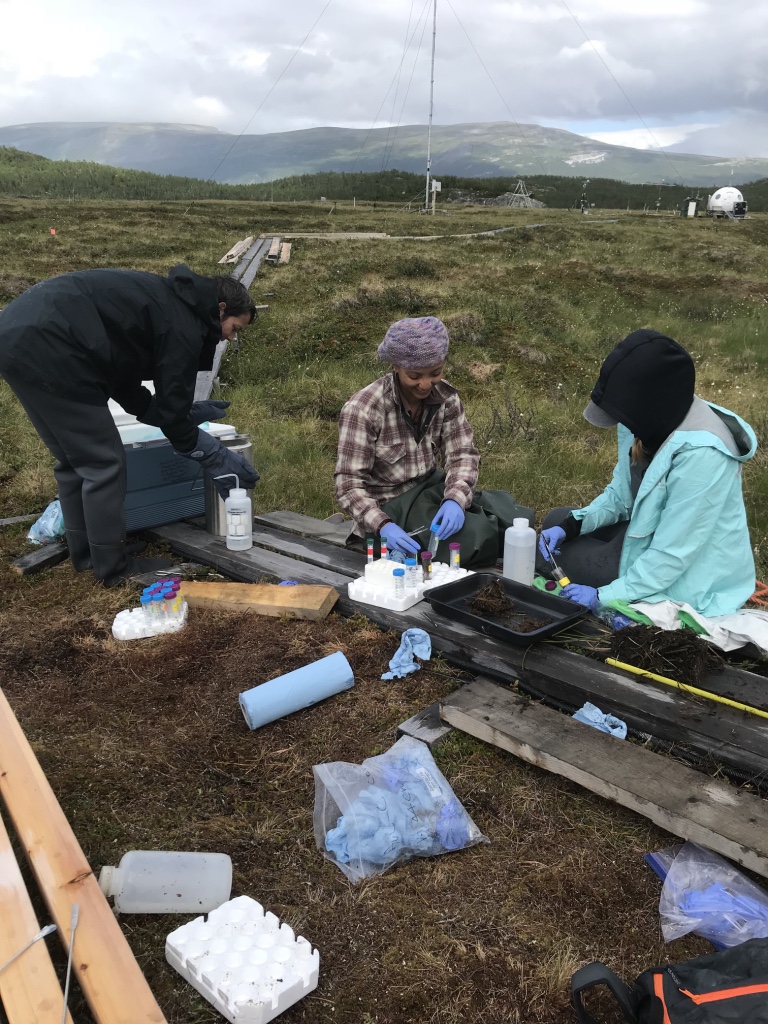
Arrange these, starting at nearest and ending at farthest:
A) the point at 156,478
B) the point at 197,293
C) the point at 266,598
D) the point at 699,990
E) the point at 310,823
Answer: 1. the point at 699,990
2. the point at 310,823
3. the point at 266,598
4. the point at 197,293
5. the point at 156,478

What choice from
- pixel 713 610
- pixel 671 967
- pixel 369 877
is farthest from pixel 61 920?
pixel 713 610

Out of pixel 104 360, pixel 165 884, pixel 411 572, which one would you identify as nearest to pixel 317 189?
pixel 104 360

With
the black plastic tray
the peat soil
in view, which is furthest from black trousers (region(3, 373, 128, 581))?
the black plastic tray

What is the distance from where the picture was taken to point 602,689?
2.84 meters

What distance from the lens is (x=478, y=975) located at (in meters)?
1.87

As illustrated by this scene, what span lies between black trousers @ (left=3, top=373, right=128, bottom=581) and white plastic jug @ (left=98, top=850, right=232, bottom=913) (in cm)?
220

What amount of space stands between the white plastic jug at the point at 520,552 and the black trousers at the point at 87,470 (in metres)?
2.05

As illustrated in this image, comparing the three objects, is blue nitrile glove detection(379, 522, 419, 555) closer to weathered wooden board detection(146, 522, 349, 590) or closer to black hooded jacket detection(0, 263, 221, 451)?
weathered wooden board detection(146, 522, 349, 590)

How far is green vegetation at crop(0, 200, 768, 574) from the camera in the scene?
6121mm

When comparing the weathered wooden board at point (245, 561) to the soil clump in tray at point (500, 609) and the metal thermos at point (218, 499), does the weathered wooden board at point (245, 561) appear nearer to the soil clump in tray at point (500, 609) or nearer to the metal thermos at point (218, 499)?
the metal thermos at point (218, 499)

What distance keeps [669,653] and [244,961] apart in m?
1.90

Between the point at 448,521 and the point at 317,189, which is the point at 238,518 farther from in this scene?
the point at 317,189

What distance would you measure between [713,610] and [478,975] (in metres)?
1.80

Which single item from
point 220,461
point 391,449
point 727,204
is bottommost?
point 220,461
